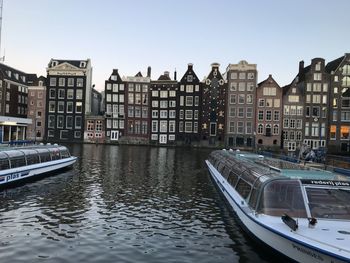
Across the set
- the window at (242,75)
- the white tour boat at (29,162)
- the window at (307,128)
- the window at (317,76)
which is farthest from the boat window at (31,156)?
the window at (317,76)

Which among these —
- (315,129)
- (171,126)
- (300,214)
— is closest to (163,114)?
(171,126)

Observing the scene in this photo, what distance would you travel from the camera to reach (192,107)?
10500 cm

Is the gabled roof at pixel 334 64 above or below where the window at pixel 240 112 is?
above

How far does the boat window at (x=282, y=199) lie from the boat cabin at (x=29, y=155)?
64.0 feet

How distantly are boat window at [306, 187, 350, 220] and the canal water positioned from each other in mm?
2627

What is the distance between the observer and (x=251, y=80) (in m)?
102

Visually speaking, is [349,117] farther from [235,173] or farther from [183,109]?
[235,173]

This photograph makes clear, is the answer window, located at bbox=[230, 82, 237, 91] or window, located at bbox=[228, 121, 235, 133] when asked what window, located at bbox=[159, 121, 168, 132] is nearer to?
window, located at bbox=[228, 121, 235, 133]

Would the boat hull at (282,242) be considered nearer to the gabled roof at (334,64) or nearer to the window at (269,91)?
the window at (269,91)

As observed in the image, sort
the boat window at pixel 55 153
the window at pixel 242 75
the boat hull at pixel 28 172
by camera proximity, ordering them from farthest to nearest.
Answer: the window at pixel 242 75
the boat window at pixel 55 153
the boat hull at pixel 28 172

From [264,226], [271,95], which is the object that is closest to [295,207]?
[264,226]

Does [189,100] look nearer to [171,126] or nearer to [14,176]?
[171,126]

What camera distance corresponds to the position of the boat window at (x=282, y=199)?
539 inches

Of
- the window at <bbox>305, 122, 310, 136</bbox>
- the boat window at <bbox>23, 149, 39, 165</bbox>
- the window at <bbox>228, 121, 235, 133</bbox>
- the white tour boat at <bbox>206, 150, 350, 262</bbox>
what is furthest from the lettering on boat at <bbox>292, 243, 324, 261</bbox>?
the window at <bbox>305, 122, 310, 136</bbox>
